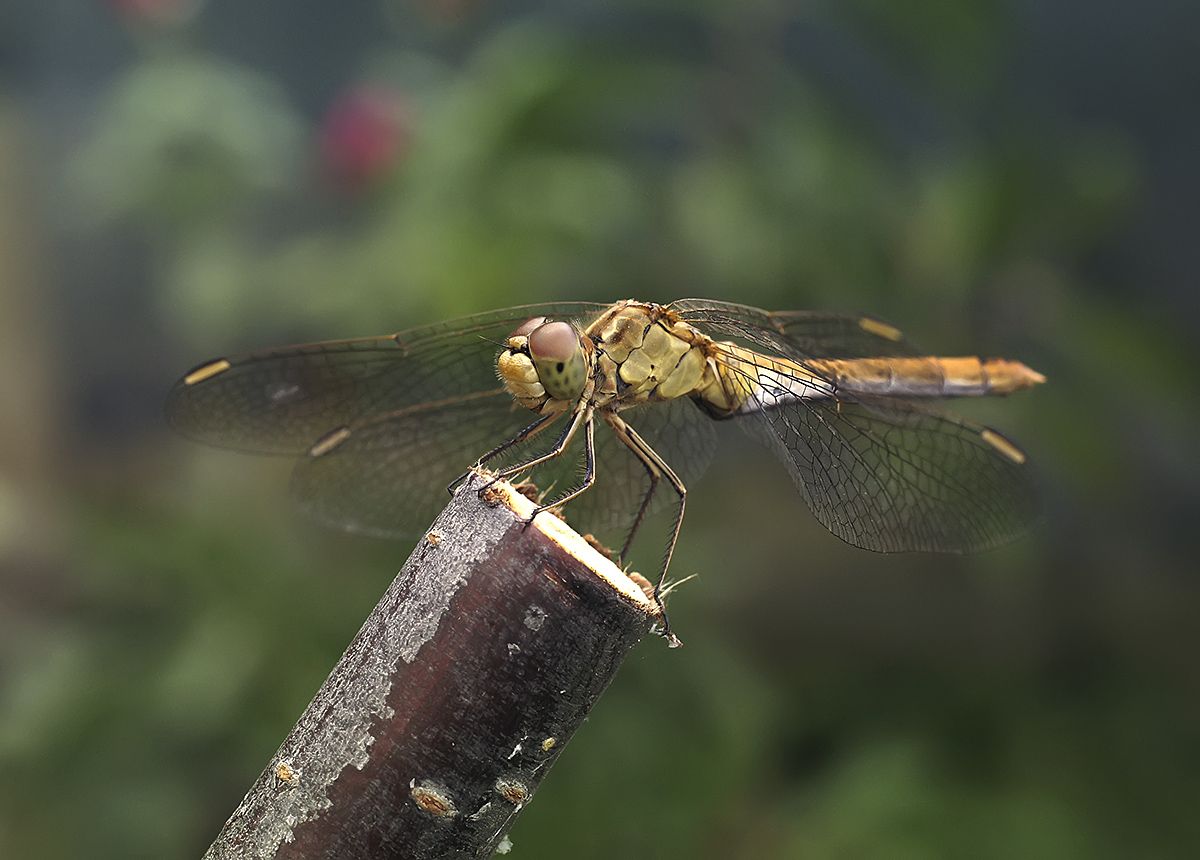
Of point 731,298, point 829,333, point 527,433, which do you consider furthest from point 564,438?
point 731,298

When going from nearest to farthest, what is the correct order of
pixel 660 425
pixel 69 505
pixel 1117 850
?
pixel 660 425
pixel 1117 850
pixel 69 505

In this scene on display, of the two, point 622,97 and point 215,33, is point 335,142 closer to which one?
point 622,97

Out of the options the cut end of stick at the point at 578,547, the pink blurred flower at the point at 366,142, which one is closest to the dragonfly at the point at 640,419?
the cut end of stick at the point at 578,547

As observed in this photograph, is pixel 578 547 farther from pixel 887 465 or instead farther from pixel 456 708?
pixel 887 465

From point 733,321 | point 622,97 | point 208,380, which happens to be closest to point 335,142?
point 622,97

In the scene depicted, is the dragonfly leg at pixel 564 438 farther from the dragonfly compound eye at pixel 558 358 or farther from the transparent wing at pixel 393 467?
the transparent wing at pixel 393 467

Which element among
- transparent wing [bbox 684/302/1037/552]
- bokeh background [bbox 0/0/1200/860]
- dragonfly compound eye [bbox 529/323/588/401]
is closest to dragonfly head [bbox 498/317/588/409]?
dragonfly compound eye [bbox 529/323/588/401]
